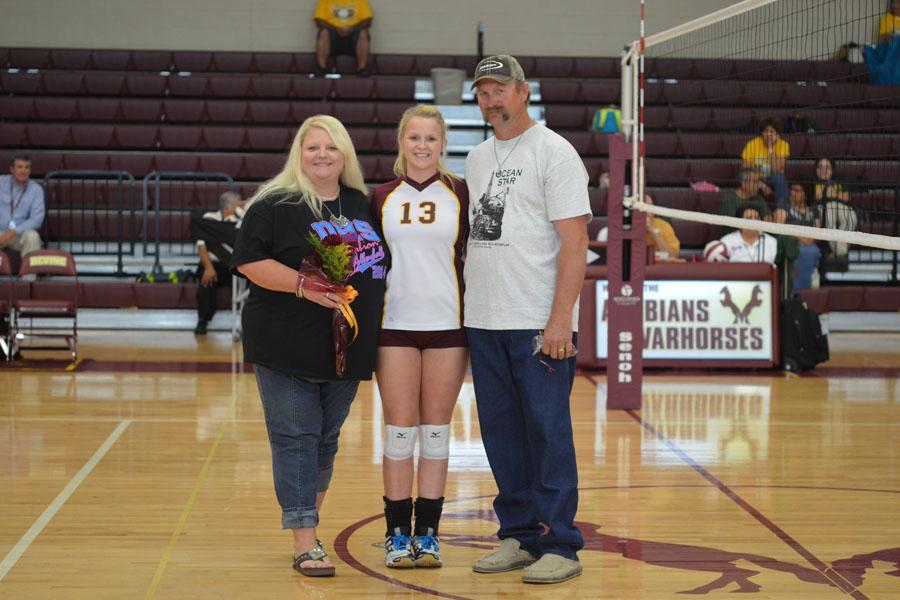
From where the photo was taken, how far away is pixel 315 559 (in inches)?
159

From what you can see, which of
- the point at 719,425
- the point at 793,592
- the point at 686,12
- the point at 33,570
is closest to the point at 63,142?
the point at 686,12

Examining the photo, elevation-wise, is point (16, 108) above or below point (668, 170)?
Answer: above

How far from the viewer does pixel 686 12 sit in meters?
16.6

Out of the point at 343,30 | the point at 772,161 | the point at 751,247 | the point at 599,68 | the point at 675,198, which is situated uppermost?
the point at 343,30

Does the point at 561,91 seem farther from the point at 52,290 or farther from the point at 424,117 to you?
the point at 424,117

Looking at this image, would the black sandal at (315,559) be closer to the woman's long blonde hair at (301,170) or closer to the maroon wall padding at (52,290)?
the woman's long blonde hair at (301,170)

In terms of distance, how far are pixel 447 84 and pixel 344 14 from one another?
5.41 ft

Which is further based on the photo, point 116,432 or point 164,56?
point 164,56

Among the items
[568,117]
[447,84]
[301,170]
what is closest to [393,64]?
[447,84]

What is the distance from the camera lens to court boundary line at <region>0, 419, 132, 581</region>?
166 inches

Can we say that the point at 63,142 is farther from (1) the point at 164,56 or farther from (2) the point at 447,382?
(2) the point at 447,382

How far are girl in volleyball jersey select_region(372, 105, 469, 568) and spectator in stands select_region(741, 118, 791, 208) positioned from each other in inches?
214

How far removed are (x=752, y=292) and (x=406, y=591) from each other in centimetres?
597

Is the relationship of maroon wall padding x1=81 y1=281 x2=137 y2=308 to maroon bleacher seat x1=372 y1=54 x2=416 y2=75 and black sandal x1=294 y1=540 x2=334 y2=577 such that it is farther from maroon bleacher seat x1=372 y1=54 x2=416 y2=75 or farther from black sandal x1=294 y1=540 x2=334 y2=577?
black sandal x1=294 y1=540 x2=334 y2=577
